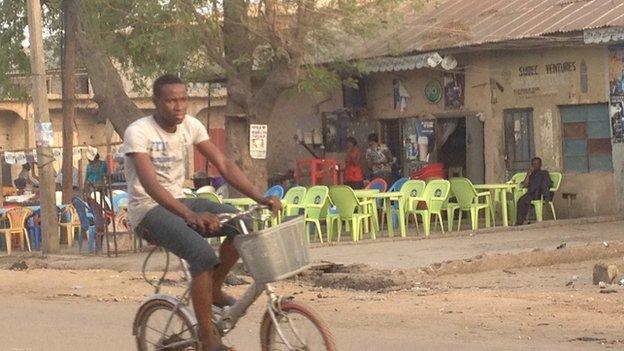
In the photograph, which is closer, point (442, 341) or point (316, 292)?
point (442, 341)

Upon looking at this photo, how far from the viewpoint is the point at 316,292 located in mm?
14062

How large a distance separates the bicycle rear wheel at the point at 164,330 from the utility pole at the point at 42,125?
478 inches

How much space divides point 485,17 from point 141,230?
18.0 meters

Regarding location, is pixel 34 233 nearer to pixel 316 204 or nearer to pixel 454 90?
pixel 316 204

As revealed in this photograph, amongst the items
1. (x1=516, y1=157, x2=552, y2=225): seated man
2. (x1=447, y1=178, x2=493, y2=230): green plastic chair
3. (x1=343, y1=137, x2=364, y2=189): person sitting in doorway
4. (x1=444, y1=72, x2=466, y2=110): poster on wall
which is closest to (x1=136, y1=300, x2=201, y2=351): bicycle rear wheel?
(x1=447, y1=178, x2=493, y2=230): green plastic chair

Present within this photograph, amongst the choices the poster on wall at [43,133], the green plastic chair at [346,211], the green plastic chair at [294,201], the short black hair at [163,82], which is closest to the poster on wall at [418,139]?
the green plastic chair at [346,211]

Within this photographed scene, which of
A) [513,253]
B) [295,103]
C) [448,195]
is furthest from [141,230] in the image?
[295,103]

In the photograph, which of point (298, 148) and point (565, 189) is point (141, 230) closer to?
point (565, 189)

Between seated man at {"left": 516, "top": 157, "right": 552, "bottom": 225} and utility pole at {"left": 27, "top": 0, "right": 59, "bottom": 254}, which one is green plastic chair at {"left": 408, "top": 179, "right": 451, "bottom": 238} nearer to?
seated man at {"left": 516, "top": 157, "right": 552, "bottom": 225}

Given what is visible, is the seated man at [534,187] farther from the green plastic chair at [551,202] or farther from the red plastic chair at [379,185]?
the red plastic chair at [379,185]

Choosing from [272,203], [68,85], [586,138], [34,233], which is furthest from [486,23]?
[272,203]

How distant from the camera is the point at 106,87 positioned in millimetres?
21734

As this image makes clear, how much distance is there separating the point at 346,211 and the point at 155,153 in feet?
41.9

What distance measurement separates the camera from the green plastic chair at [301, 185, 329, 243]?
20078mm
